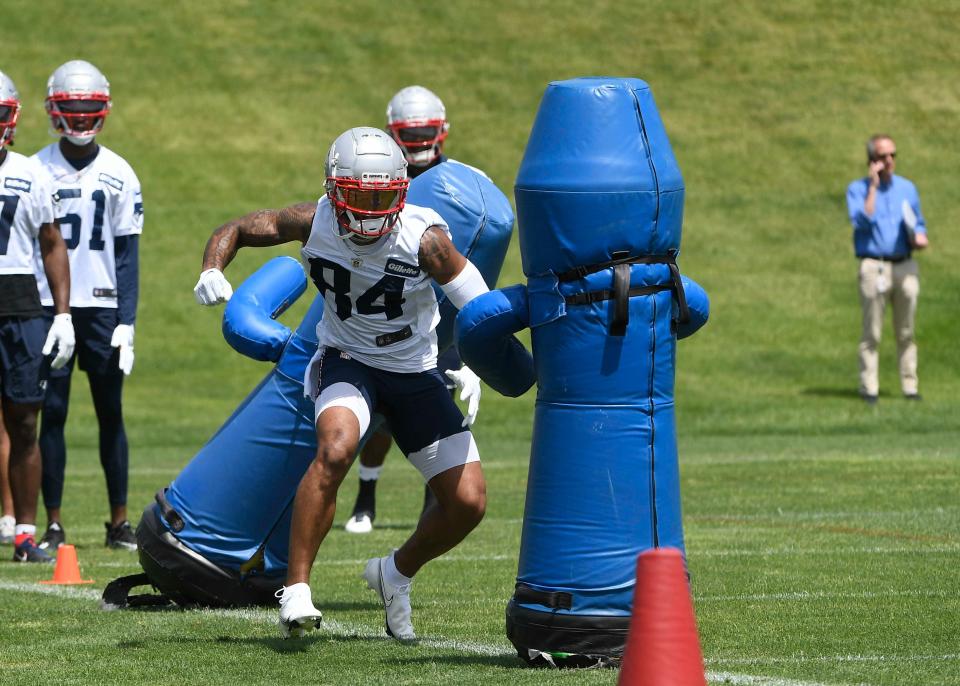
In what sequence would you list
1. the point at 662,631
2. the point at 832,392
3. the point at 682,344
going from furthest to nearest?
the point at 682,344, the point at 832,392, the point at 662,631

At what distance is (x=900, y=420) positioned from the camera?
15812mm

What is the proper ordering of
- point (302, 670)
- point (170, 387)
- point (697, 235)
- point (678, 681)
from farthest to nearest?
point (697, 235) → point (170, 387) → point (302, 670) → point (678, 681)

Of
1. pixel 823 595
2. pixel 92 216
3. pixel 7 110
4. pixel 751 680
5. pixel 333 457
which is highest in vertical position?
pixel 7 110

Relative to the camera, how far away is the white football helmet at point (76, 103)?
921 centimetres

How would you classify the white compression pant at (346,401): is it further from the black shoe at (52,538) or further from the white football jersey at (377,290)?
the black shoe at (52,538)

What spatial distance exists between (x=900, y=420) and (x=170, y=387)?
7981mm

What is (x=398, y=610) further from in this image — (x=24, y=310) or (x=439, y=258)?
(x=24, y=310)

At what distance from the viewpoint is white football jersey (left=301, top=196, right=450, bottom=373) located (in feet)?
19.8

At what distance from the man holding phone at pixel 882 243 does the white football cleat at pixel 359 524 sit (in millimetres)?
7927

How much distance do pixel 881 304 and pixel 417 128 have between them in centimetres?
881

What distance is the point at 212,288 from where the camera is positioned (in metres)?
6.18

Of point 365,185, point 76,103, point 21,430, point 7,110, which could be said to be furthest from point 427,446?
point 76,103

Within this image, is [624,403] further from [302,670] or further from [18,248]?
[18,248]

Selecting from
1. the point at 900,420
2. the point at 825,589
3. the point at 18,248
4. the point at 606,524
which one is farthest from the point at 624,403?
the point at 900,420
